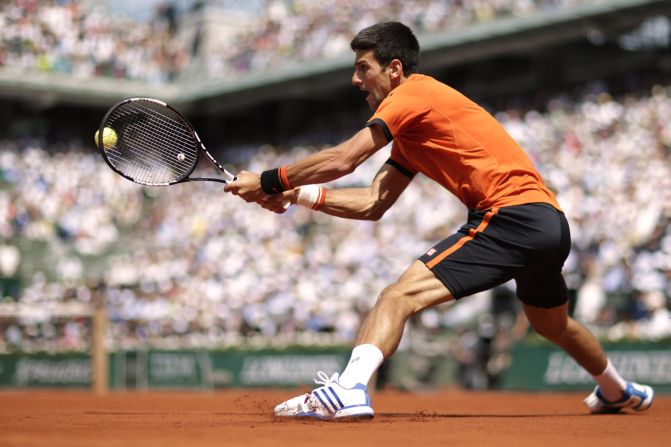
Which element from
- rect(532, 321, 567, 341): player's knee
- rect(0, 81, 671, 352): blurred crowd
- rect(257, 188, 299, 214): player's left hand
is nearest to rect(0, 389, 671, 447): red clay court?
rect(532, 321, 567, 341): player's knee

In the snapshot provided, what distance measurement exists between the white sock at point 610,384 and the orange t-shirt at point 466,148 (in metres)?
1.70

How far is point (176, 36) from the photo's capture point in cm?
3694

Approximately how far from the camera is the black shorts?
274 inches

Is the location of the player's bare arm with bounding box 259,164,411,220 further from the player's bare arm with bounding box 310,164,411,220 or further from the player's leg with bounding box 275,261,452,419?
the player's leg with bounding box 275,261,452,419

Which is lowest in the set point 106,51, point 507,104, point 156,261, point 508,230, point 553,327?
point 553,327

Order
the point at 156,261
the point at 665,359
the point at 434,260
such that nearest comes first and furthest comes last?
the point at 434,260
the point at 665,359
the point at 156,261

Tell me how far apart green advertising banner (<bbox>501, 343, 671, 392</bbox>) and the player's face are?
29.9ft

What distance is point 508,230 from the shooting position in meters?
7.07

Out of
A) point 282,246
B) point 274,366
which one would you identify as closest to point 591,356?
point 274,366

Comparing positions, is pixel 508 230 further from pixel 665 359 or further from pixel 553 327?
pixel 665 359

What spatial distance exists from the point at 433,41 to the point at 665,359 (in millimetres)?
13627

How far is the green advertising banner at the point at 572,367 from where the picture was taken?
15188mm

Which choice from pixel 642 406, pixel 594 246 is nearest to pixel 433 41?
pixel 594 246

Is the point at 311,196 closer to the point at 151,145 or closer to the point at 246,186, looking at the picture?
the point at 246,186
